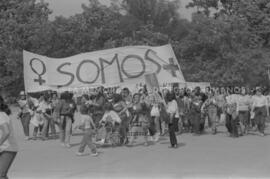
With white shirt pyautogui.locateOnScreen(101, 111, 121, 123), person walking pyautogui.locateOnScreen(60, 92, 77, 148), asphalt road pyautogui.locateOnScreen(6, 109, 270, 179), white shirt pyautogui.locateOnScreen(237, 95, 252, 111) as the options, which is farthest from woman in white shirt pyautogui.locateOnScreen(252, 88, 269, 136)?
person walking pyautogui.locateOnScreen(60, 92, 77, 148)

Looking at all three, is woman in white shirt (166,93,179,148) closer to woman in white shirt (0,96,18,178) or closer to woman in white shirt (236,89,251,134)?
woman in white shirt (236,89,251,134)

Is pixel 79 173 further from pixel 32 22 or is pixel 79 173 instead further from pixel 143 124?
Result: pixel 32 22

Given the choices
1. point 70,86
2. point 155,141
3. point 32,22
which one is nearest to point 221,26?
point 70,86

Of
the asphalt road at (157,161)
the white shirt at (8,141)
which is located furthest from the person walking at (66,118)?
the white shirt at (8,141)

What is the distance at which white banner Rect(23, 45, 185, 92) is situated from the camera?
1612 cm

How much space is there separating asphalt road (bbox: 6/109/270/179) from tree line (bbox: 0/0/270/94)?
Answer: 12633mm

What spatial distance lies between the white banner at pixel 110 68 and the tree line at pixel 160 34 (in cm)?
896

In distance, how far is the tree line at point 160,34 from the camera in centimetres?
2652

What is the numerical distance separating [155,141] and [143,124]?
803 millimetres

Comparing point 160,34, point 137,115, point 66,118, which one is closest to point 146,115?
point 137,115

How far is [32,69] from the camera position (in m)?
15.6

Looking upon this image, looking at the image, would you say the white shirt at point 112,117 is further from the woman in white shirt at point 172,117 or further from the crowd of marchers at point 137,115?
the woman in white shirt at point 172,117

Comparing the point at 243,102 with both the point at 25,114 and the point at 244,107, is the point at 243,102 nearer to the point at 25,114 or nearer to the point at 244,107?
the point at 244,107

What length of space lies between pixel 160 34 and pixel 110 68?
24.2m
